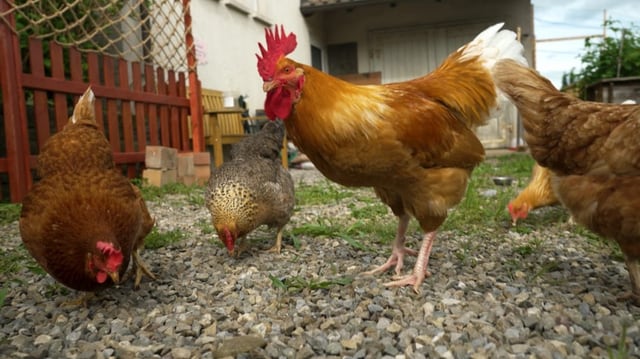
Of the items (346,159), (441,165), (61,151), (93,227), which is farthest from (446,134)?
(61,151)

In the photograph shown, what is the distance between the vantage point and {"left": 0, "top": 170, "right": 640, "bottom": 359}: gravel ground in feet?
6.89

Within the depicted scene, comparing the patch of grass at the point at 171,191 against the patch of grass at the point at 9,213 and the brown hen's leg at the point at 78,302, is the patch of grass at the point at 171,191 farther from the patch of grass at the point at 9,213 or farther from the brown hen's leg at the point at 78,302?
the brown hen's leg at the point at 78,302

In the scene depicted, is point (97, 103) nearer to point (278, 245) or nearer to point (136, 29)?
point (136, 29)

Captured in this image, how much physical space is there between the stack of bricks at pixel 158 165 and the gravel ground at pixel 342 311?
367 cm

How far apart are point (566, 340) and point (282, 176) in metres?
2.84

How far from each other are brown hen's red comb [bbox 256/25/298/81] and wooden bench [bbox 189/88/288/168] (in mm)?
5116

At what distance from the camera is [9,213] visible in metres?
4.92

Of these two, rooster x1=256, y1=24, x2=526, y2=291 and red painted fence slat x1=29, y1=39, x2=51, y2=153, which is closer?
rooster x1=256, y1=24, x2=526, y2=291

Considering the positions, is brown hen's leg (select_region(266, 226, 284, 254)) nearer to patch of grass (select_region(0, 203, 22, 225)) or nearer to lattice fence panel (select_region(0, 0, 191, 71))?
patch of grass (select_region(0, 203, 22, 225))

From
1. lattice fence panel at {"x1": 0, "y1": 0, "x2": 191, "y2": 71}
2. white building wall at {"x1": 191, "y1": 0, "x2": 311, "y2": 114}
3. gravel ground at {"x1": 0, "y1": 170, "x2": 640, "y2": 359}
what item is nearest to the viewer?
gravel ground at {"x1": 0, "y1": 170, "x2": 640, "y2": 359}

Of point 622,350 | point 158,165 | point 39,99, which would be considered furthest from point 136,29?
point 622,350

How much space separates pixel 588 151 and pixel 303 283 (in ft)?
6.30

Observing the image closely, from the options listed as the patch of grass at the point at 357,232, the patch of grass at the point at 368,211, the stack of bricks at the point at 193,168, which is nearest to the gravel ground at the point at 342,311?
the patch of grass at the point at 357,232

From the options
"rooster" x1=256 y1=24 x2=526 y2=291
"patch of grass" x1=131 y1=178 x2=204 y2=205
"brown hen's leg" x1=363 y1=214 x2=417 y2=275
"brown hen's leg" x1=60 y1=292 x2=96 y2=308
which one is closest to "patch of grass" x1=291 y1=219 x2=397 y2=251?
"brown hen's leg" x1=363 y1=214 x2=417 y2=275
